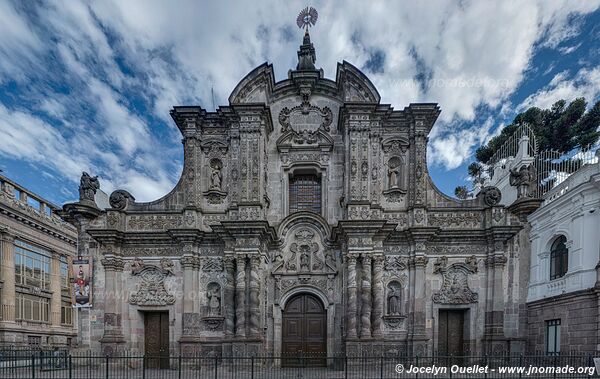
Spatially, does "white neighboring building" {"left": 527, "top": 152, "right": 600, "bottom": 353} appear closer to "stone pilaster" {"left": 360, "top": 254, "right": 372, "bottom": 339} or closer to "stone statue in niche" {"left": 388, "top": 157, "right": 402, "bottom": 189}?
"stone statue in niche" {"left": 388, "top": 157, "right": 402, "bottom": 189}

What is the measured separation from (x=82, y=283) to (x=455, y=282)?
16479mm

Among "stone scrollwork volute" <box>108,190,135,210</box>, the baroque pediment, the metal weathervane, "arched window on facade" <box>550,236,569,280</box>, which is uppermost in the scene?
the metal weathervane

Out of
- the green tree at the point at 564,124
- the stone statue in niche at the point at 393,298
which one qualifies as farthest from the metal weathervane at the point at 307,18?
the green tree at the point at 564,124

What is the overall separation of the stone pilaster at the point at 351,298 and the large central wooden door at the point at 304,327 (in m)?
1.67

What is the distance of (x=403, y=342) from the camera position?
1617cm

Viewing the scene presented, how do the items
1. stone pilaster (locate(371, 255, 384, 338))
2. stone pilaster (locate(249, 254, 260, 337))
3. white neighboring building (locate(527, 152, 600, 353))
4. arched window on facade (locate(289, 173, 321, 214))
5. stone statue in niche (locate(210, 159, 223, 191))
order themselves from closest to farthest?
white neighboring building (locate(527, 152, 600, 353))
stone pilaster (locate(249, 254, 260, 337))
stone pilaster (locate(371, 255, 384, 338))
stone statue in niche (locate(210, 159, 223, 191))
arched window on facade (locate(289, 173, 321, 214))

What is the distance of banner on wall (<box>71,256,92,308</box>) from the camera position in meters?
16.7

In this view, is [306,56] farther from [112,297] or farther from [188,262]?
[112,297]

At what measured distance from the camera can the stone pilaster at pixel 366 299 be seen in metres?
15.6

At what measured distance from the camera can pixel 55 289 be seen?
30844 mm

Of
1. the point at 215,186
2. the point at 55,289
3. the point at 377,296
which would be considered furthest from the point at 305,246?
the point at 55,289

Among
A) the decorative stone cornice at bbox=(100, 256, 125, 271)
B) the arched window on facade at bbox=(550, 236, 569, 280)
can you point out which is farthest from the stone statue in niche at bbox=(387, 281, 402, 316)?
the decorative stone cornice at bbox=(100, 256, 125, 271)

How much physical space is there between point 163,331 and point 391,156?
13.3 metres

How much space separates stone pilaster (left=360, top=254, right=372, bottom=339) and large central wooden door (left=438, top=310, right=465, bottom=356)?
147 inches
